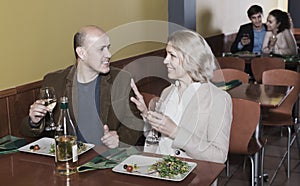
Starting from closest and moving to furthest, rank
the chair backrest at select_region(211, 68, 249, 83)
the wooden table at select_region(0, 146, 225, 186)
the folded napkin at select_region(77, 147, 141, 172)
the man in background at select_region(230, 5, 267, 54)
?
1. the wooden table at select_region(0, 146, 225, 186)
2. the folded napkin at select_region(77, 147, 141, 172)
3. the chair backrest at select_region(211, 68, 249, 83)
4. the man in background at select_region(230, 5, 267, 54)

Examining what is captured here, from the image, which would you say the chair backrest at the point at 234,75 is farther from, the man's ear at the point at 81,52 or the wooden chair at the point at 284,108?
the man's ear at the point at 81,52

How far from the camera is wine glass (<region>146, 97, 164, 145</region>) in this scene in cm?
191

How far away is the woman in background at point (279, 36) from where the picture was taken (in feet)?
18.0

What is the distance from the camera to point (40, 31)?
3.00m

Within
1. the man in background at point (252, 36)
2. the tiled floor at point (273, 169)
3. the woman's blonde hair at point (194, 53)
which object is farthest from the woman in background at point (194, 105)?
the man in background at point (252, 36)

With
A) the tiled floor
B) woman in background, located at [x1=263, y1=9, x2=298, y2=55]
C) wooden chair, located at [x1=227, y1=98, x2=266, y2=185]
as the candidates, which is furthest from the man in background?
wooden chair, located at [x1=227, y1=98, x2=266, y2=185]

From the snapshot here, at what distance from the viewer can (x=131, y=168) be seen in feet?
5.87

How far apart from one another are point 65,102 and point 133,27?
7.63 feet

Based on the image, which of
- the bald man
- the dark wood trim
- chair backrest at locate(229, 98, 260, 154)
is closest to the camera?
the bald man

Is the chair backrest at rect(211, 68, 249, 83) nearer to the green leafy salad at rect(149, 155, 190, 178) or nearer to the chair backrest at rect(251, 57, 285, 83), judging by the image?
the chair backrest at rect(251, 57, 285, 83)

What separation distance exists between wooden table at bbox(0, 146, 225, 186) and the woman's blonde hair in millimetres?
518

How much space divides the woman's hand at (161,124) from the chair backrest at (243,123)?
1071 mm

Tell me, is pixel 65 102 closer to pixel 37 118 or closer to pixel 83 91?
pixel 37 118

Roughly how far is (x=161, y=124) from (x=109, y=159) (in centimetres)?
26
